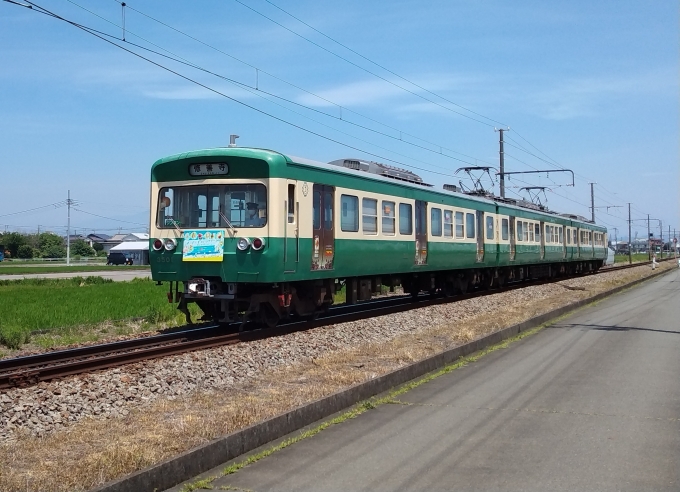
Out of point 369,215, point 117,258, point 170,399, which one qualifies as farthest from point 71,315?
point 117,258

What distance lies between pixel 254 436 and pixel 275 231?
6688mm

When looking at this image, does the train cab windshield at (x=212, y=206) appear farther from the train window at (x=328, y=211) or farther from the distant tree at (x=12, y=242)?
the distant tree at (x=12, y=242)

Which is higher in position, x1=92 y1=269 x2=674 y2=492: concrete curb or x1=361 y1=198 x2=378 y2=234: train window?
x1=361 y1=198 x2=378 y2=234: train window

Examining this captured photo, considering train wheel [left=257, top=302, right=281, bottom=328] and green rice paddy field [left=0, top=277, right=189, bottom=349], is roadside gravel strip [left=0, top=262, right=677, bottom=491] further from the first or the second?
green rice paddy field [left=0, top=277, right=189, bottom=349]

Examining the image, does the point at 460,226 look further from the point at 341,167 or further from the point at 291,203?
the point at 291,203

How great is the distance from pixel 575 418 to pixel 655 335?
7289 mm

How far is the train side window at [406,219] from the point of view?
17.2 m

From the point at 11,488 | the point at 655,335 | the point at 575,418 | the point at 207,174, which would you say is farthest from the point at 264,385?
the point at 655,335

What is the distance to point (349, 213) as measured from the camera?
48.5 feet

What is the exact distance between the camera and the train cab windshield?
12.5m

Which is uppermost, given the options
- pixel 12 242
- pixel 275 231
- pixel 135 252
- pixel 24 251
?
pixel 12 242

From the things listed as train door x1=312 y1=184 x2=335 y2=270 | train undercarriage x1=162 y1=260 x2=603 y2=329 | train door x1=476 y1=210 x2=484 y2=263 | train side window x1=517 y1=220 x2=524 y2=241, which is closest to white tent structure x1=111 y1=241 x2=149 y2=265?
train side window x1=517 y1=220 x2=524 y2=241

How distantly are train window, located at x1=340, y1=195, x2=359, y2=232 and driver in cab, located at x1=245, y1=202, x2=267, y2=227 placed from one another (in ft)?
8.05

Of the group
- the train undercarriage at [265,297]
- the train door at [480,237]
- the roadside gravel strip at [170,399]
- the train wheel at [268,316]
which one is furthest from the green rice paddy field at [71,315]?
the train door at [480,237]
